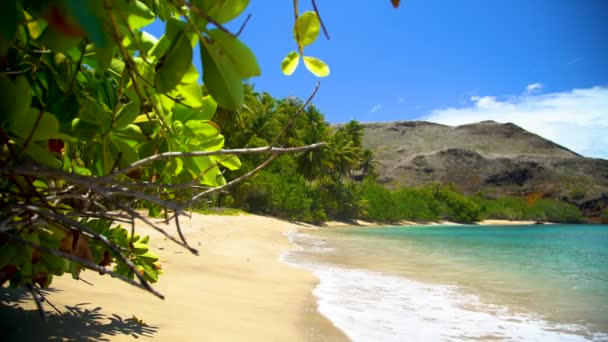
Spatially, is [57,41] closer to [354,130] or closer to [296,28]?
[296,28]

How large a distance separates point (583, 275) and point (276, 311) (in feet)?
23.7

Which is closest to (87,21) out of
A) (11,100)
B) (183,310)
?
(11,100)

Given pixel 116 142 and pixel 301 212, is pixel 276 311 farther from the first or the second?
pixel 301 212

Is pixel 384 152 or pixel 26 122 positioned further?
pixel 384 152

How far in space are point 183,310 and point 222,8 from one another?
2.37m

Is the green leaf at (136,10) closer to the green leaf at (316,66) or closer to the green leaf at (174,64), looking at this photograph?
the green leaf at (174,64)

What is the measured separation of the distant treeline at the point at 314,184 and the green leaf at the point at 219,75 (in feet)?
42.1

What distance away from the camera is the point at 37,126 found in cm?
49

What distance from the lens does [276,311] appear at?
10.2 ft

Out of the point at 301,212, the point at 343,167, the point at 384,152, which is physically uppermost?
the point at 384,152

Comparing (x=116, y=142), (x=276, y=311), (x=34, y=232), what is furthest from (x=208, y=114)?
(x=276, y=311)

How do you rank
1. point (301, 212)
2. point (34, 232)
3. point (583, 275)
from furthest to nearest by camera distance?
point (301, 212) → point (583, 275) → point (34, 232)

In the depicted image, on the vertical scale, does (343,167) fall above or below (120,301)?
above

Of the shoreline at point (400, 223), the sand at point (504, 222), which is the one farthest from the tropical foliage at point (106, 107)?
the sand at point (504, 222)
